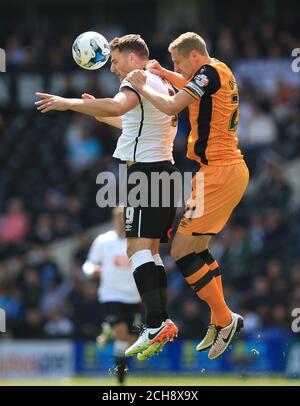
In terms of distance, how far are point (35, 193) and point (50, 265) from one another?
2.03 metres

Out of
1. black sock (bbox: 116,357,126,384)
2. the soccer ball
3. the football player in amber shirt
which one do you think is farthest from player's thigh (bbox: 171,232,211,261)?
black sock (bbox: 116,357,126,384)

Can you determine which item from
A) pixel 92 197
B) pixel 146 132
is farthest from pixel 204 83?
pixel 92 197

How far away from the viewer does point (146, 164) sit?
9648 millimetres

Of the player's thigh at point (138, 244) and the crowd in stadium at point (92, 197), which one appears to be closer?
the player's thigh at point (138, 244)

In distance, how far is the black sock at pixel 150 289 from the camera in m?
9.45

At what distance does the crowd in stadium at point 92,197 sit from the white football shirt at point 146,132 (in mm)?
7916

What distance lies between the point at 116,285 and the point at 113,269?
237mm

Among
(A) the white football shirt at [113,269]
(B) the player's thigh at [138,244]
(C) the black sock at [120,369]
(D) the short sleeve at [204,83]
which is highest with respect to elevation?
(D) the short sleeve at [204,83]

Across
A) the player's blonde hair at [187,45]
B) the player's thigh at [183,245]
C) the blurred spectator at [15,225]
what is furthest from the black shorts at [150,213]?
the blurred spectator at [15,225]

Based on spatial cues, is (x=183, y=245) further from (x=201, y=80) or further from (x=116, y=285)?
(x=116, y=285)

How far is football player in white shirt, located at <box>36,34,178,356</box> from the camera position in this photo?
9.49 meters

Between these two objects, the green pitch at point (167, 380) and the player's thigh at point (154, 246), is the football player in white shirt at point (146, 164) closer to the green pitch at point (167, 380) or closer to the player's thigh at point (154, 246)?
the player's thigh at point (154, 246)

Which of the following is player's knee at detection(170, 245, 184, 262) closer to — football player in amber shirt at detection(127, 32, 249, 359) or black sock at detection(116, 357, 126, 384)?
football player in amber shirt at detection(127, 32, 249, 359)

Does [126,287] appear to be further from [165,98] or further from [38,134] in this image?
[38,134]
